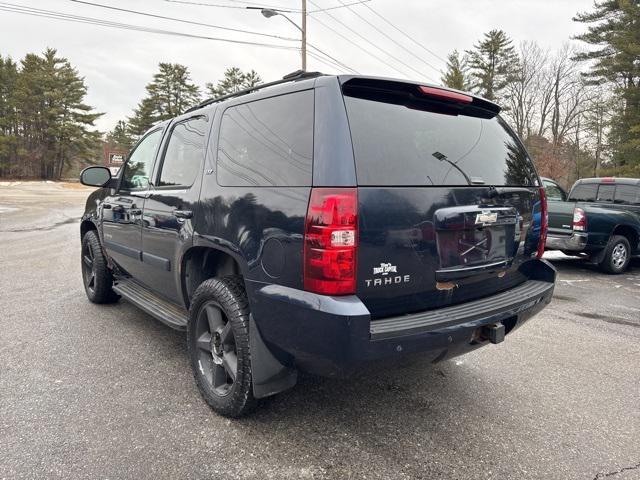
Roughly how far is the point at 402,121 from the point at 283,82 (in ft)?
2.41

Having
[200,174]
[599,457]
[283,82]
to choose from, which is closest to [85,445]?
[200,174]

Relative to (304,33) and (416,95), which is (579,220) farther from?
(304,33)

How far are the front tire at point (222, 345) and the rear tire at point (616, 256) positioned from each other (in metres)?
7.52

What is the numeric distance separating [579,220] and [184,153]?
6.82 metres

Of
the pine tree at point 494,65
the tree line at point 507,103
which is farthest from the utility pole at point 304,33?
the pine tree at point 494,65

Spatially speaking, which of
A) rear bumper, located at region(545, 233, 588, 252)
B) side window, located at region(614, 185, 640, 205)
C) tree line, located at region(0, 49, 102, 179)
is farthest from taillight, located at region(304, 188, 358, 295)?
tree line, located at region(0, 49, 102, 179)

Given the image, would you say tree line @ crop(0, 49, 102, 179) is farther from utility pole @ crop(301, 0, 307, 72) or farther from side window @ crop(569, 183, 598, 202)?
side window @ crop(569, 183, 598, 202)

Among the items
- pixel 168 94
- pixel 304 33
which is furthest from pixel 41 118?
pixel 304 33

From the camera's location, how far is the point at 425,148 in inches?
90.9

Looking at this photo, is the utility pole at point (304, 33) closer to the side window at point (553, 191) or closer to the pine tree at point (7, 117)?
the side window at point (553, 191)

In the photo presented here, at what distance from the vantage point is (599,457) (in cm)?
230

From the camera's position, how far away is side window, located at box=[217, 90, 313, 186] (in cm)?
214

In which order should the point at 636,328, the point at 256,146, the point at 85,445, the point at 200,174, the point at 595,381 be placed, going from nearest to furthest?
1. the point at 85,445
2. the point at 256,146
3. the point at 200,174
4. the point at 595,381
5. the point at 636,328

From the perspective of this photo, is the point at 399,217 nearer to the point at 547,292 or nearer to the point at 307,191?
the point at 307,191
